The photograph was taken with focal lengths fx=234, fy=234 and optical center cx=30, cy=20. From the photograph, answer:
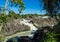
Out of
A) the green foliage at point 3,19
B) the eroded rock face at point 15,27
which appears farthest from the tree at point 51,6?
the eroded rock face at point 15,27

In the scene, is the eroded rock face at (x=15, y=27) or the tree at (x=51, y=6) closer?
the tree at (x=51, y=6)

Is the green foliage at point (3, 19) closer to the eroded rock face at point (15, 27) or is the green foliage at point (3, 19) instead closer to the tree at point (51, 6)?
the tree at point (51, 6)

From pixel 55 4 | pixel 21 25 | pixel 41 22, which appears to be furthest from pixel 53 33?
pixel 41 22

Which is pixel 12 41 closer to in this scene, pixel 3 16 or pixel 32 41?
pixel 32 41

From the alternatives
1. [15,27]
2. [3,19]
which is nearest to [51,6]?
[3,19]

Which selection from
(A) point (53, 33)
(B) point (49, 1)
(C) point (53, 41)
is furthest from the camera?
(A) point (53, 33)

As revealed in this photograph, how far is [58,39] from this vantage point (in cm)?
1397

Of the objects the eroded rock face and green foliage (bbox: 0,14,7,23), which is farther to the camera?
the eroded rock face

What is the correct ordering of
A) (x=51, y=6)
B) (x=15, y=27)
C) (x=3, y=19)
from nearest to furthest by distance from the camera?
(x=3, y=19) < (x=51, y=6) < (x=15, y=27)

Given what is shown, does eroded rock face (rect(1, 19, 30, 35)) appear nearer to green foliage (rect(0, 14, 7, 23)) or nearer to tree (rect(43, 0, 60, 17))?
tree (rect(43, 0, 60, 17))

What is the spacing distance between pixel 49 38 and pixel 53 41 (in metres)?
0.45

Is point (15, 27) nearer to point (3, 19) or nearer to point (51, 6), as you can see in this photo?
point (51, 6)

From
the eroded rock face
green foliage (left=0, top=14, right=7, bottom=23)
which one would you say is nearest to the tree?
green foliage (left=0, top=14, right=7, bottom=23)

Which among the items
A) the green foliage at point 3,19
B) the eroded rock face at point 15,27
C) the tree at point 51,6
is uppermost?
the tree at point 51,6
